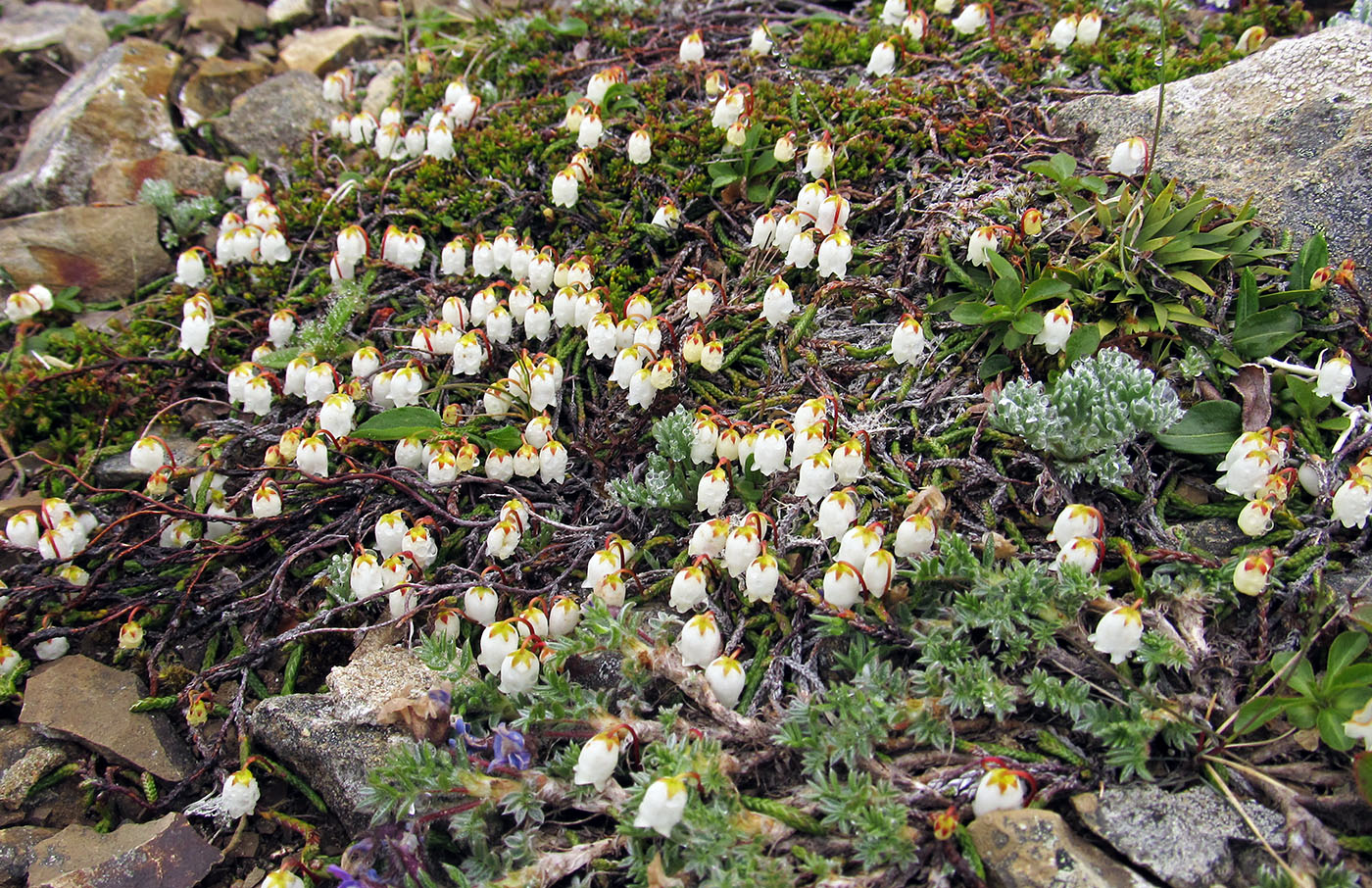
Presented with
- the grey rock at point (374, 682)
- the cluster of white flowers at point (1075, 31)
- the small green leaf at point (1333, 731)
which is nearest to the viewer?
the small green leaf at point (1333, 731)

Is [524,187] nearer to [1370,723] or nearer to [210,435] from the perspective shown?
[210,435]

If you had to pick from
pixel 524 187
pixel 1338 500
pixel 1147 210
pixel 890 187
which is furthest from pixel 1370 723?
pixel 524 187

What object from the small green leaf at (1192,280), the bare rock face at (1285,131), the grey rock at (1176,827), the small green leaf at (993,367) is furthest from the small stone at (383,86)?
the grey rock at (1176,827)

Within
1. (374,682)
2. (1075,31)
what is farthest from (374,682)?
(1075,31)

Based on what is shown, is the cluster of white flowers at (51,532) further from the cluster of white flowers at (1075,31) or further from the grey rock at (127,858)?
the cluster of white flowers at (1075,31)

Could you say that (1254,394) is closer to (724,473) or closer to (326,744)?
(724,473)

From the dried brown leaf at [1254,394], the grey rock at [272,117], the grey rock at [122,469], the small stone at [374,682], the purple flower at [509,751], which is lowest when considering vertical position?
the small stone at [374,682]
